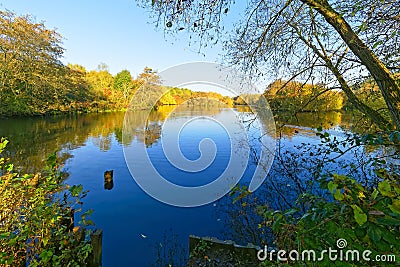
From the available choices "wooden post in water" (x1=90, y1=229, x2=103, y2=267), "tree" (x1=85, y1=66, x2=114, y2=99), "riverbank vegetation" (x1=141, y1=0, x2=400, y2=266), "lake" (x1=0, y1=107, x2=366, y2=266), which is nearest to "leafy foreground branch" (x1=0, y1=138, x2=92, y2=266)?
"wooden post in water" (x1=90, y1=229, x2=103, y2=267)

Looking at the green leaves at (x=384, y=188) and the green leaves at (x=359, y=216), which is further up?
the green leaves at (x=384, y=188)

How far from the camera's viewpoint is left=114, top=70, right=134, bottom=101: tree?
1435 inches

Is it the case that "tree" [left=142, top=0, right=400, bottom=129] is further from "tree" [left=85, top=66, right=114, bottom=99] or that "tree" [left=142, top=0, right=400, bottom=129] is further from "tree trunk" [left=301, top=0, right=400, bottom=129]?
"tree" [left=85, top=66, right=114, bottom=99]

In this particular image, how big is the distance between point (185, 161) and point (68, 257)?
625 cm

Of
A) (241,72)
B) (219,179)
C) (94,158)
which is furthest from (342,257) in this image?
(94,158)

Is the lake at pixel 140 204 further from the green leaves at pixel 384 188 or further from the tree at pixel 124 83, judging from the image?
the tree at pixel 124 83

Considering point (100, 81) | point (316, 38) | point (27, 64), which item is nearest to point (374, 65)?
point (316, 38)

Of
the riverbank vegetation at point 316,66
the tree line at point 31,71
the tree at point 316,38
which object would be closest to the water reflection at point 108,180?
the riverbank vegetation at point 316,66

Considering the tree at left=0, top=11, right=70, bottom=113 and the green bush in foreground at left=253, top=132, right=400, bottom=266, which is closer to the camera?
the green bush in foreground at left=253, top=132, right=400, bottom=266

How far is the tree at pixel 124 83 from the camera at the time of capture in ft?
120

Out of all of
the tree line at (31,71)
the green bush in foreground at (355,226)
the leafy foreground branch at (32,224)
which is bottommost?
the leafy foreground branch at (32,224)

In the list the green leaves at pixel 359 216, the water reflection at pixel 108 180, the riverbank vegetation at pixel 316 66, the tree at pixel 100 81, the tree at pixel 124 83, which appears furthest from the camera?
the tree at pixel 124 83

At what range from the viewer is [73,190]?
1983 mm

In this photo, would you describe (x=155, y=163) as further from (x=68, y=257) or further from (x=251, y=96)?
(x=68, y=257)
